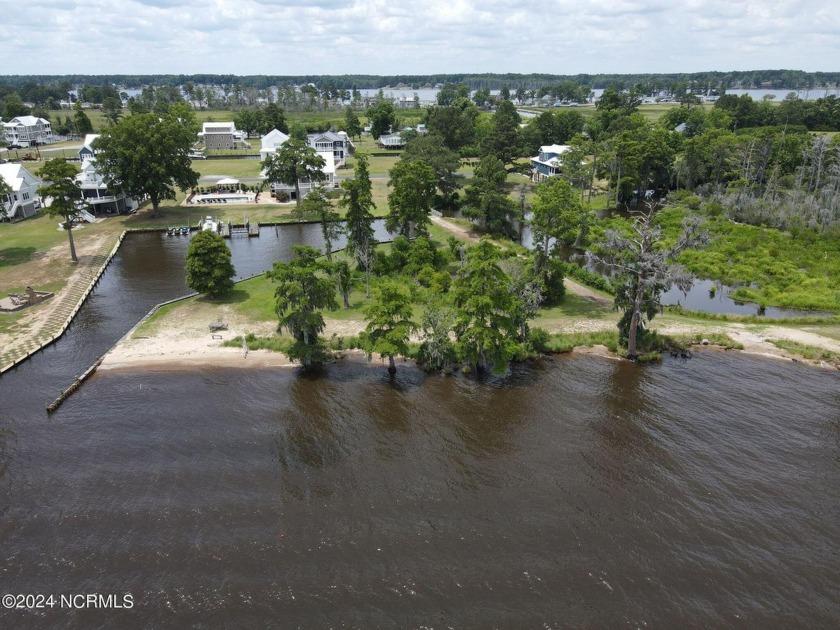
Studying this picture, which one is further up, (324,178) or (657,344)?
(324,178)

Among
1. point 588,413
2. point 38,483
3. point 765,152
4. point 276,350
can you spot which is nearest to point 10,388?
point 38,483

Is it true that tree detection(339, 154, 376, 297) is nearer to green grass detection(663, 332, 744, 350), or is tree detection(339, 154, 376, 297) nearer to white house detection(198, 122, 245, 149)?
green grass detection(663, 332, 744, 350)

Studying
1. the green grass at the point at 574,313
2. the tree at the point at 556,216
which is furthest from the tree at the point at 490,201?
the green grass at the point at 574,313

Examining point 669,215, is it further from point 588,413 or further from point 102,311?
point 102,311

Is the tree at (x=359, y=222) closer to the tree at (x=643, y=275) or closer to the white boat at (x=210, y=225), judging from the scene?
the tree at (x=643, y=275)

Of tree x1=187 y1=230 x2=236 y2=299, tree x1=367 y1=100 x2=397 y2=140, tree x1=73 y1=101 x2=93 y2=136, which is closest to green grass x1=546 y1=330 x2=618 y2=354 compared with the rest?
tree x1=187 y1=230 x2=236 y2=299

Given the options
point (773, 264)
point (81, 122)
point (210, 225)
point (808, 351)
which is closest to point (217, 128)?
point (81, 122)
